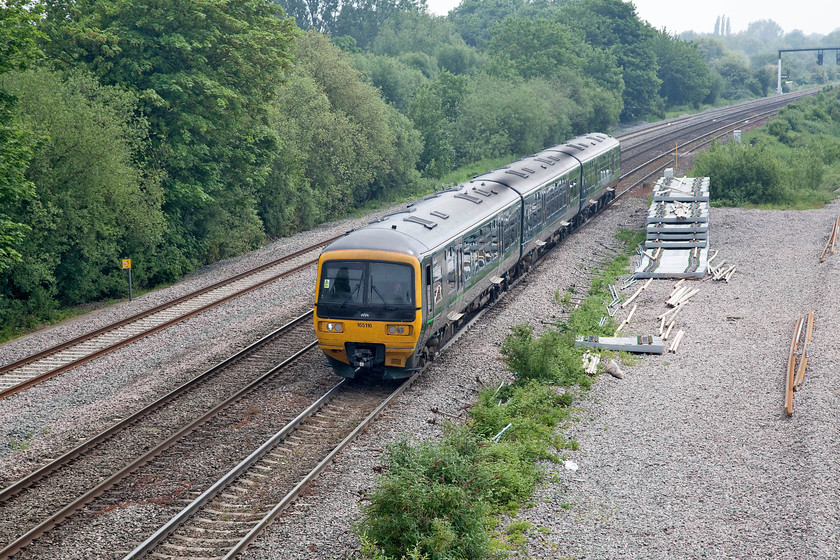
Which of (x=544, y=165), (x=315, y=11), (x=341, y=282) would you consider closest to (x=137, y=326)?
(x=341, y=282)

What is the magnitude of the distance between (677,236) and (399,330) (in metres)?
15.0

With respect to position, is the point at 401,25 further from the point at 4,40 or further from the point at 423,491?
the point at 423,491

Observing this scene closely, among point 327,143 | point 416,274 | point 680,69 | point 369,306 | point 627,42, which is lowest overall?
point 369,306

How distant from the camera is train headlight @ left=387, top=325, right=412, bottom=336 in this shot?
14.2m

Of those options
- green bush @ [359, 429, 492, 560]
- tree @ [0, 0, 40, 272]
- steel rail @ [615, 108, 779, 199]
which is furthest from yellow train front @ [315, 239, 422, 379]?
steel rail @ [615, 108, 779, 199]

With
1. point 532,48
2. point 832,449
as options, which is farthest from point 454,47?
point 832,449

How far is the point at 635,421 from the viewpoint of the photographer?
43.4 feet

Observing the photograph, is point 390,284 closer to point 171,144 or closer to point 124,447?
point 124,447

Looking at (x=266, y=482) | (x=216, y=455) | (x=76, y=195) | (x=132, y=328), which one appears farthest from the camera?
(x=76, y=195)

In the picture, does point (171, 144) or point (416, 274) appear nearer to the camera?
point (416, 274)

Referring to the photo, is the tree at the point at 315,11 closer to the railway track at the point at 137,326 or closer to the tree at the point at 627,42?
the tree at the point at 627,42

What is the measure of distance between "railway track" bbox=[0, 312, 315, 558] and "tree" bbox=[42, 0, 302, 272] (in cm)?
1106

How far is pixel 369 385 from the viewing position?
1526cm

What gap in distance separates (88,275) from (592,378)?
1496 cm
